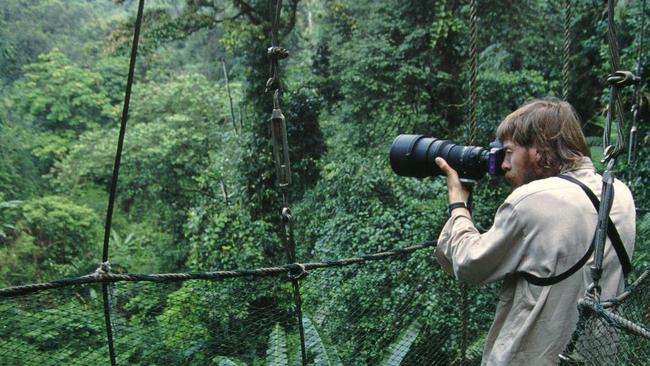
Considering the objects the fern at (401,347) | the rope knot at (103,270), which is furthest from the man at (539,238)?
the fern at (401,347)

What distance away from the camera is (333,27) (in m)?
6.77

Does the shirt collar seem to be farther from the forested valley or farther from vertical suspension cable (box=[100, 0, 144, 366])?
vertical suspension cable (box=[100, 0, 144, 366])

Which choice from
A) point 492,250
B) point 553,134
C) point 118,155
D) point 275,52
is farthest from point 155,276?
point 553,134

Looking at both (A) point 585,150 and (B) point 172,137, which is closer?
(A) point 585,150

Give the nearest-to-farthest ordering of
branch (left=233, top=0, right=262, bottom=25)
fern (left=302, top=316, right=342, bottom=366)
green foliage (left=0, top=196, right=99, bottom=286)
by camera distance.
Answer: fern (left=302, top=316, right=342, bottom=366)
branch (left=233, top=0, right=262, bottom=25)
green foliage (left=0, top=196, right=99, bottom=286)

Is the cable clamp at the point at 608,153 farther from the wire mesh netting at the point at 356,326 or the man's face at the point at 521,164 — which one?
the wire mesh netting at the point at 356,326

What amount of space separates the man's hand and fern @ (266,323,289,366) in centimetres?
135

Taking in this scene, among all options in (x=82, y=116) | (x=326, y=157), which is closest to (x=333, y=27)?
(x=326, y=157)


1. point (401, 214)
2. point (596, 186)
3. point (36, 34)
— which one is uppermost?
point (36, 34)

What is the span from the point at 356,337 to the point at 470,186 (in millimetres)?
1555

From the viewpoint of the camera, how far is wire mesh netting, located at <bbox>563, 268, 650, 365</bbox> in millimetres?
746

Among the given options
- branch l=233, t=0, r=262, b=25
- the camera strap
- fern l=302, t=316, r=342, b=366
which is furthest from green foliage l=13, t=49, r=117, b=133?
the camera strap

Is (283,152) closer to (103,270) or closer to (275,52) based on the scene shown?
(275,52)

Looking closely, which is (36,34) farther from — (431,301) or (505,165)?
(505,165)
